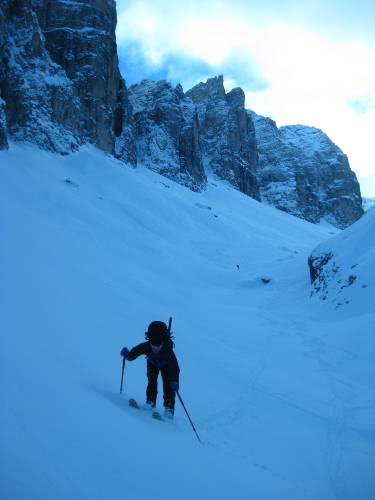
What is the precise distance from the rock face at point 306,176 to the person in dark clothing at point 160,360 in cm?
9955

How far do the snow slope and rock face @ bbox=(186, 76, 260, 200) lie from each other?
60.8 meters

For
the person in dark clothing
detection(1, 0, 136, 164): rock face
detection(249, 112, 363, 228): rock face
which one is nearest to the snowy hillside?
the person in dark clothing

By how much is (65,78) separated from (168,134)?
84.9 feet

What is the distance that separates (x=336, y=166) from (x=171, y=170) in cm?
7579

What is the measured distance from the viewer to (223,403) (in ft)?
25.6

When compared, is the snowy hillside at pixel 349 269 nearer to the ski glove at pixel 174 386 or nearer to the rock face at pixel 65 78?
the ski glove at pixel 174 386

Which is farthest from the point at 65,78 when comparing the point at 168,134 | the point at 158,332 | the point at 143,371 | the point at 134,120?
the point at 158,332

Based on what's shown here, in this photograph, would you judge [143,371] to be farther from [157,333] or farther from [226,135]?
[226,135]

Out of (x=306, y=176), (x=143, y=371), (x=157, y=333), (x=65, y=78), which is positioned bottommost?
(x=143, y=371)

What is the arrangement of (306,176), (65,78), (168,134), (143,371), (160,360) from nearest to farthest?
(160,360) < (143,371) < (65,78) < (168,134) < (306,176)

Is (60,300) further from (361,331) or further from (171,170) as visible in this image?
(171,170)

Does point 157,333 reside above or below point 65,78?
below

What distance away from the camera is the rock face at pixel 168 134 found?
59062 millimetres

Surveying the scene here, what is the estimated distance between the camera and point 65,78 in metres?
39.7
